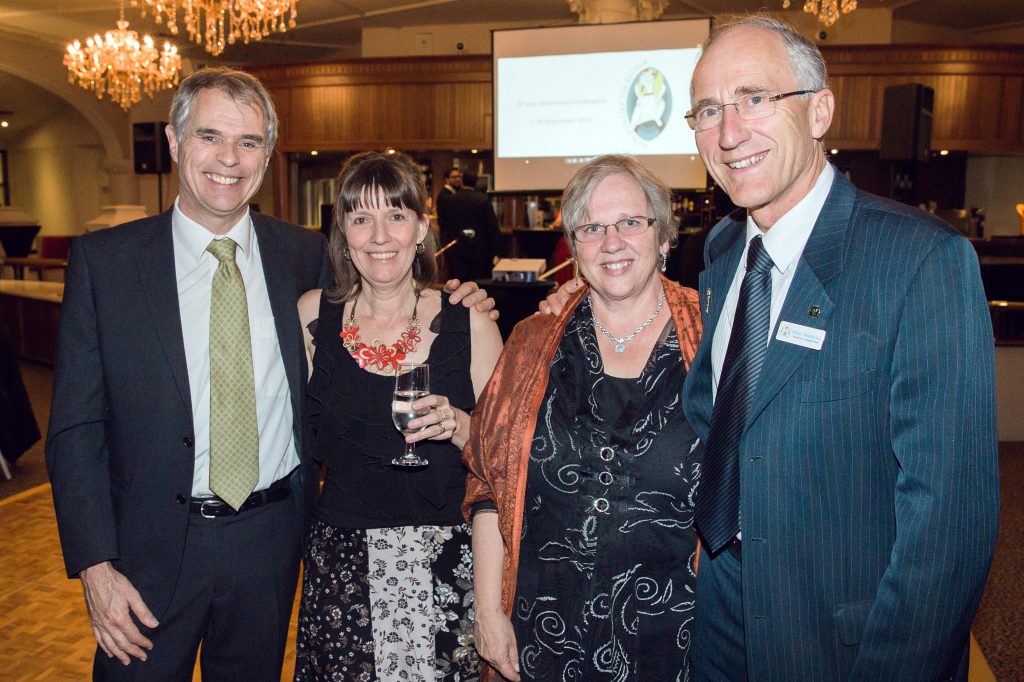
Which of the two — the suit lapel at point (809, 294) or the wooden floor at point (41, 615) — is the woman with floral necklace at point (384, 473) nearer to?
the suit lapel at point (809, 294)

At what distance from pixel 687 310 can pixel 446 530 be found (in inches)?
33.8

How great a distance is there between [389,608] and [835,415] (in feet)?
4.04

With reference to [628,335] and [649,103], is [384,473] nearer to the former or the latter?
[628,335]

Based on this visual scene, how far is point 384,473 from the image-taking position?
2.07 metres

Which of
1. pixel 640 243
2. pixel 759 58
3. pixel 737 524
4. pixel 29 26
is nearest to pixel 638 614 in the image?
pixel 737 524

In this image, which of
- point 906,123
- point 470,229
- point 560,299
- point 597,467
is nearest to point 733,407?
point 597,467

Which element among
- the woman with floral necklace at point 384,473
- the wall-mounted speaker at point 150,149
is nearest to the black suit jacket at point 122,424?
the woman with floral necklace at point 384,473

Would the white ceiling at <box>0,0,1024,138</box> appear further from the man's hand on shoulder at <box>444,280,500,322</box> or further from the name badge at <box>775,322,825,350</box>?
the name badge at <box>775,322,825,350</box>

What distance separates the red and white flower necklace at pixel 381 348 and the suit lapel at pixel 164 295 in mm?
446

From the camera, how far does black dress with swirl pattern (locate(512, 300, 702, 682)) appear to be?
172 cm

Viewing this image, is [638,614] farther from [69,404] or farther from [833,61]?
[833,61]

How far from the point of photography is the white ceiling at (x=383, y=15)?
11.3 meters

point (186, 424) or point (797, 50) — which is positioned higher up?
point (797, 50)

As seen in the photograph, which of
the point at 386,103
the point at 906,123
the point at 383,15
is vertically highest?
the point at 383,15
